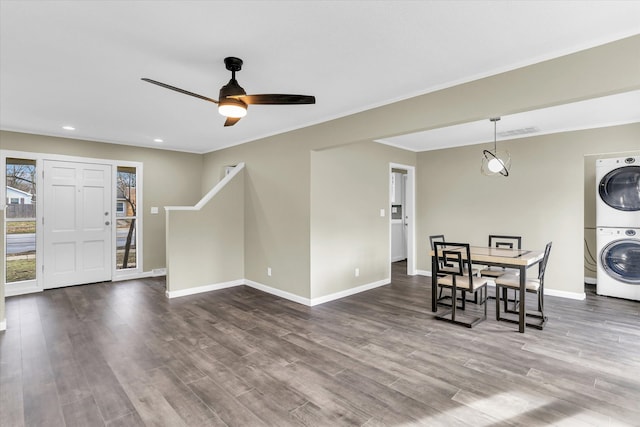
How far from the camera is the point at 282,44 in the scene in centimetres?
232

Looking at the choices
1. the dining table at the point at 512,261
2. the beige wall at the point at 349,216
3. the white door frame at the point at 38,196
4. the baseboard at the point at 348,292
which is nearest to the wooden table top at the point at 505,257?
the dining table at the point at 512,261

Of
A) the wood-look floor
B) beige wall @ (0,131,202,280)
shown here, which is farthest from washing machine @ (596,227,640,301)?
beige wall @ (0,131,202,280)

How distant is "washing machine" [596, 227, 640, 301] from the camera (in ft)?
14.6

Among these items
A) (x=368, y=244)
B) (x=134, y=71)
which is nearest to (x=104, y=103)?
A: (x=134, y=71)

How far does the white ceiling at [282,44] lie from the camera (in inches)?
75.2

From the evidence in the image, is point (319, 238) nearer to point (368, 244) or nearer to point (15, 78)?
point (368, 244)

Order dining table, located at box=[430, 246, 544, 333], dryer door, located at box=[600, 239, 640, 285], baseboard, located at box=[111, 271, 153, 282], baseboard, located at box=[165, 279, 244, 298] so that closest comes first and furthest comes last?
dining table, located at box=[430, 246, 544, 333] → dryer door, located at box=[600, 239, 640, 285] → baseboard, located at box=[165, 279, 244, 298] → baseboard, located at box=[111, 271, 153, 282]

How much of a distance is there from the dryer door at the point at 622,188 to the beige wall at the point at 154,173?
278 inches

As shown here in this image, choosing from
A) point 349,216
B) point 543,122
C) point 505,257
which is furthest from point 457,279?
point 543,122

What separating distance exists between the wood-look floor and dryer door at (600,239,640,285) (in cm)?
42

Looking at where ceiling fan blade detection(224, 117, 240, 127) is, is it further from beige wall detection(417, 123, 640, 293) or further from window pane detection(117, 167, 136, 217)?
beige wall detection(417, 123, 640, 293)

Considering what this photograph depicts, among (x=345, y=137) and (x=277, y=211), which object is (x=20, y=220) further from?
(x=345, y=137)

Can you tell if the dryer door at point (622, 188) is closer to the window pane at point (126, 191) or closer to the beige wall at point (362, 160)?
the beige wall at point (362, 160)

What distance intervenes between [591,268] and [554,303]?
1.64 meters
